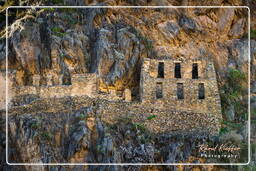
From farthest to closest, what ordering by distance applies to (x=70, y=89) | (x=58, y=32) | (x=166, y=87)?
(x=58, y=32) < (x=166, y=87) < (x=70, y=89)

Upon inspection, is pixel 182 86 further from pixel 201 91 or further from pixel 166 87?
pixel 201 91

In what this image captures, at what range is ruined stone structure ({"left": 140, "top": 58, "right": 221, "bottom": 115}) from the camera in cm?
3541

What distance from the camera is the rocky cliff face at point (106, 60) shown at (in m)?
32.6

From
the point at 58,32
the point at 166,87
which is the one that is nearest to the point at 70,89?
the point at 58,32

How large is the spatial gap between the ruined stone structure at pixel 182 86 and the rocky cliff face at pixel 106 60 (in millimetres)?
1444

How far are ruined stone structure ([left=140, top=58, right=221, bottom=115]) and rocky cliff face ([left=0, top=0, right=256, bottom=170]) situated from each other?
1444 mm

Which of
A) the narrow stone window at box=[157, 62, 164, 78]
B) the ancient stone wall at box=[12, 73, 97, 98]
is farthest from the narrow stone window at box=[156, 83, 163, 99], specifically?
the ancient stone wall at box=[12, 73, 97, 98]

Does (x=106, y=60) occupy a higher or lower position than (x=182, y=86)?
higher

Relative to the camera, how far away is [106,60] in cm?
3697

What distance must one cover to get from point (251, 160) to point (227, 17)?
36.8 feet

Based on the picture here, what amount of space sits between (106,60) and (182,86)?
5.05 meters

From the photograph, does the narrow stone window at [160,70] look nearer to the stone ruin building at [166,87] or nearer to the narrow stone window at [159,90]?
the stone ruin building at [166,87]

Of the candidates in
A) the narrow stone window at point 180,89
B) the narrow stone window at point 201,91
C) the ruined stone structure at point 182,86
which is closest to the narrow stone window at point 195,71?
the ruined stone structure at point 182,86

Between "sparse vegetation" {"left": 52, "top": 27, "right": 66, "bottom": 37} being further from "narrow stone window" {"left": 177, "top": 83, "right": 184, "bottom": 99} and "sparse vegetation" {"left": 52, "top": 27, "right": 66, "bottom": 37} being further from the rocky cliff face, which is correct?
"narrow stone window" {"left": 177, "top": 83, "right": 184, "bottom": 99}
